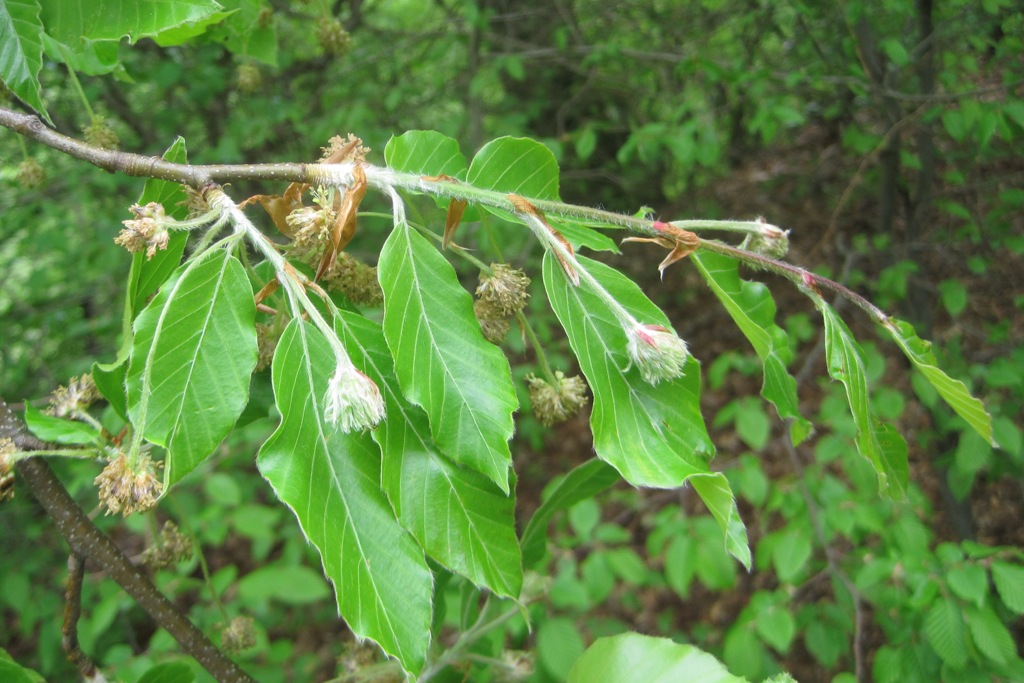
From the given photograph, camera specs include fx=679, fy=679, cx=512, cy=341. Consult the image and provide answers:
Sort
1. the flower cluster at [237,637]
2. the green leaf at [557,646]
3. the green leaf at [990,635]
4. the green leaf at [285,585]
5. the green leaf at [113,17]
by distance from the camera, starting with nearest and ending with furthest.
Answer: the green leaf at [113,17], the flower cluster at [237,637], the green leaf at [990,635], the green leaf at [557,646], the green leaf at [285,585]

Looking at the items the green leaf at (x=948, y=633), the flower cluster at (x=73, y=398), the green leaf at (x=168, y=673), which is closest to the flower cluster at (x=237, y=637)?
the green leaf at (x=168, y=673)

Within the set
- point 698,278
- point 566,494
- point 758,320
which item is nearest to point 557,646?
point 566,494

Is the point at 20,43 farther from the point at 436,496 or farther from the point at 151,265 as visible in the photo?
the point at 436,496

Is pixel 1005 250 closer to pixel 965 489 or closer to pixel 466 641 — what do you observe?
pixel 965 489

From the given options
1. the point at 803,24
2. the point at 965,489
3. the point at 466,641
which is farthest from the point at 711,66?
the point at 466,641

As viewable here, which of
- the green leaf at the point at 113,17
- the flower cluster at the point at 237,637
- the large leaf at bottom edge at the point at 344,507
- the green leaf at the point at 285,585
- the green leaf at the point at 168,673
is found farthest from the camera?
the green leaf at the point at 285,585

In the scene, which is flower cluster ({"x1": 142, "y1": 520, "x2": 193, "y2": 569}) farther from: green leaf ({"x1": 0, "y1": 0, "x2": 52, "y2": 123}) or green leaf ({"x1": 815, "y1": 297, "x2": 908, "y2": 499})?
green leaf ({"x1": 815, "y1": 297, "x2": 908, "y2": 499})

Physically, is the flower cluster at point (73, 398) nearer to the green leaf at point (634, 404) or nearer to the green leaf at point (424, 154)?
the green leaf at point (424, 154)
